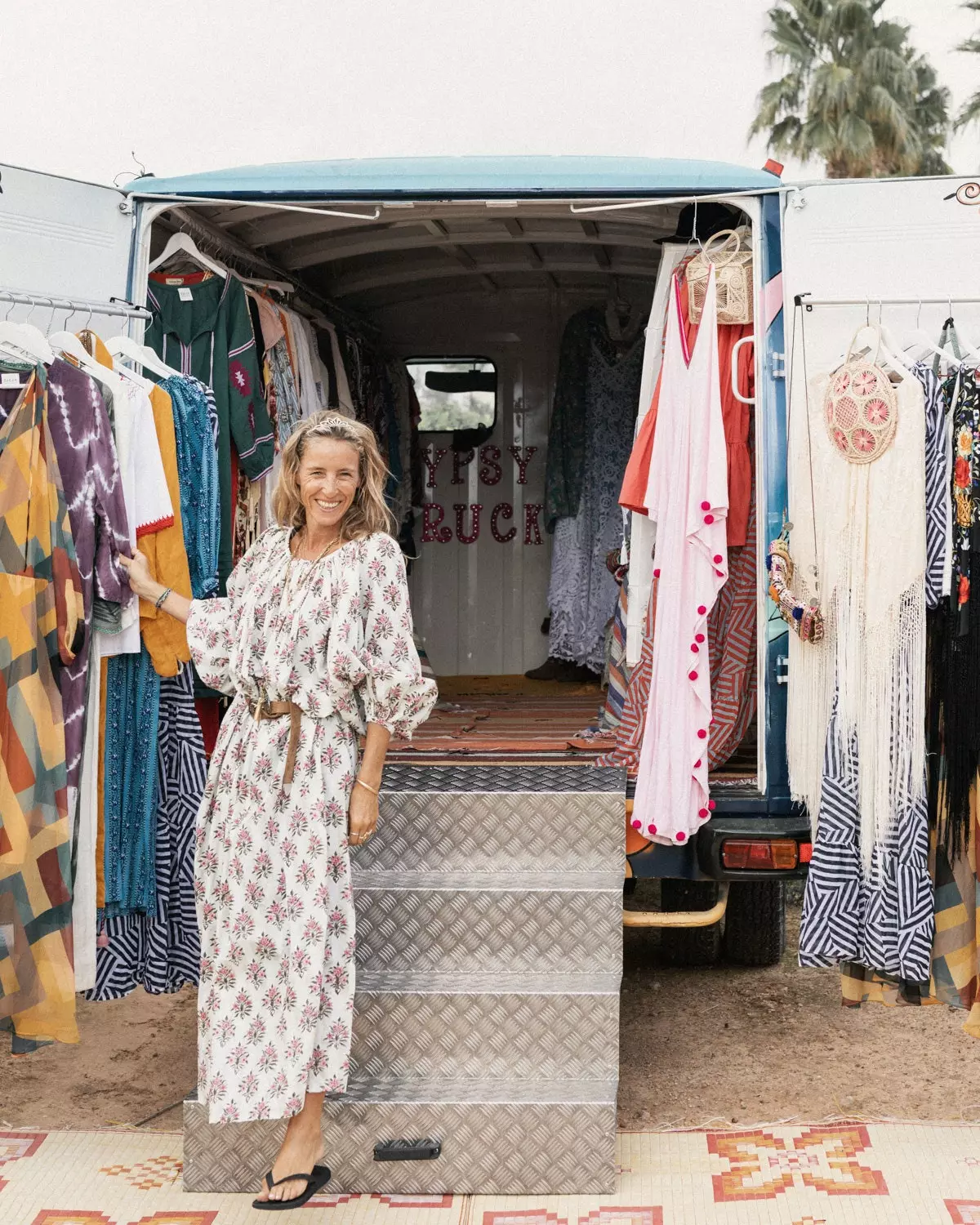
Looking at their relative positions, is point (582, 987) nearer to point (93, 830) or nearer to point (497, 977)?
point (497, 977)

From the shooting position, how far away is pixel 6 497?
371 cm

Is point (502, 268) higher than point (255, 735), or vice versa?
point (502, 268)

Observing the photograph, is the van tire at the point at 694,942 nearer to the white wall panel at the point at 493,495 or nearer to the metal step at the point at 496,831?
the metal step at the point at 496,831

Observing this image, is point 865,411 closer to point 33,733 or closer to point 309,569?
point 309,569

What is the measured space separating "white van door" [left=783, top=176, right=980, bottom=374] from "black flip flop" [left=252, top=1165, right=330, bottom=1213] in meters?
2.49

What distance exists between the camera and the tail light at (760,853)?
392cm

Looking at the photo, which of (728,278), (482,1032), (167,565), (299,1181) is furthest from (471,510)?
(299,1181)

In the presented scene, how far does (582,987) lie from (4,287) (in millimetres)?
2506

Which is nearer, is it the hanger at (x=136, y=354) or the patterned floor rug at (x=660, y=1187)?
the patterned floor rug at (x=660, y=1187)

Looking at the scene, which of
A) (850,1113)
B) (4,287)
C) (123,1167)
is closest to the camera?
(123,1167)

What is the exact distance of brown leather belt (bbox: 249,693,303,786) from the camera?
3.24 metres

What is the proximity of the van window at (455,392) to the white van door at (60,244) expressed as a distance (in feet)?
11.6

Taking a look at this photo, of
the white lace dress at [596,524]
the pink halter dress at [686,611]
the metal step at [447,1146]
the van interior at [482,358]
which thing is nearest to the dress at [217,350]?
the van interior at [482,358]

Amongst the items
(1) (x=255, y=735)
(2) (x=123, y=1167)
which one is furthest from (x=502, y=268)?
(2) (x=123, y=1167)
